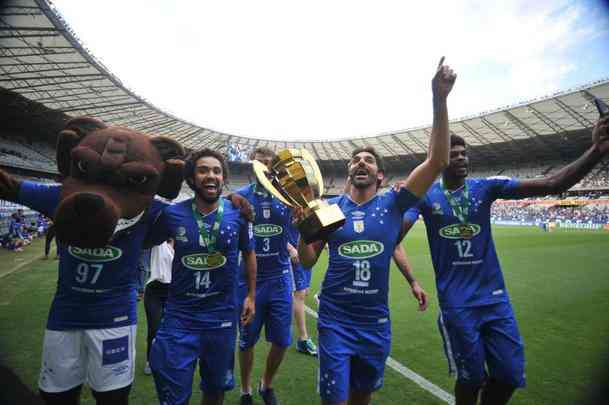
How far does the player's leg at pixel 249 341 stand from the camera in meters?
2.91

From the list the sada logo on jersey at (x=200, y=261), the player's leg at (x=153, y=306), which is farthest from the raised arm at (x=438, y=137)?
the player's leg at (x=153, y=306)

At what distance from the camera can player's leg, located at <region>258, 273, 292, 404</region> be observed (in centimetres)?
294

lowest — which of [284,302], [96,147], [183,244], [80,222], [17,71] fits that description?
[284,302]

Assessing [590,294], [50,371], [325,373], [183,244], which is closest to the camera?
[50,371]

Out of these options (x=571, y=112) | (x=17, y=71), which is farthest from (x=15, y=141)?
(x=571, y=112)

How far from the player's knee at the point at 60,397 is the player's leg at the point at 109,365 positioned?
0.10 m

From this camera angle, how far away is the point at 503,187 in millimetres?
2504

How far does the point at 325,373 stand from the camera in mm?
1968

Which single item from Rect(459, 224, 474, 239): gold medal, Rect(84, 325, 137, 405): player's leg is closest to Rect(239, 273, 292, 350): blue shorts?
Rect(84, 325, 137, 405): player's leg

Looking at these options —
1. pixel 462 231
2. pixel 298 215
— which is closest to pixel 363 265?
pixel 298 215

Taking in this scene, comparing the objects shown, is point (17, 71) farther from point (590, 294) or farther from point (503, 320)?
point (590, 294)

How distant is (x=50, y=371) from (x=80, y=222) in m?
0.92

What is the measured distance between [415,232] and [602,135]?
70.6 ft

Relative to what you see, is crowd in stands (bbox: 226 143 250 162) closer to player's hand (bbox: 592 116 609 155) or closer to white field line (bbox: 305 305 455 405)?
white field line (bbox: 305 305 455 405)
